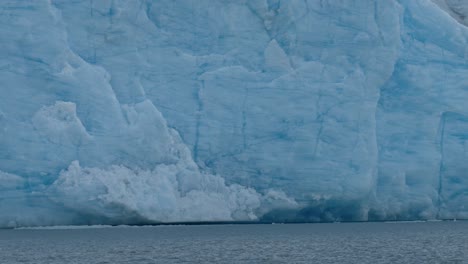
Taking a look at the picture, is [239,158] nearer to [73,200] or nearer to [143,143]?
[143,143]

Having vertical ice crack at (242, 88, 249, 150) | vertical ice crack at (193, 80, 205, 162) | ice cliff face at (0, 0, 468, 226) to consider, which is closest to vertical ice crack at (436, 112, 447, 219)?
ice cliff face at (0, 0, 468, 226)

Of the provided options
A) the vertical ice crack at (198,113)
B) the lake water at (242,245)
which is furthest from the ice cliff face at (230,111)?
the lake water at (242,245)

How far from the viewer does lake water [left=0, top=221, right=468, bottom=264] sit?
1720cm

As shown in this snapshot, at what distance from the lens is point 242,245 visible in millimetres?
19828

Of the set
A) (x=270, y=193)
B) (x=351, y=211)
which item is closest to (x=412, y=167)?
(x=351, y=211)

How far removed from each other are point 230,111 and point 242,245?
3566 mm

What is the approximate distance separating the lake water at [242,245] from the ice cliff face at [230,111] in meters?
0.61

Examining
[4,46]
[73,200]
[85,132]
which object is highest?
[4,46]

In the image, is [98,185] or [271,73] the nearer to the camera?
[98,185]

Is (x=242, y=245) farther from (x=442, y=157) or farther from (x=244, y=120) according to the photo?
(x=442, y=157)

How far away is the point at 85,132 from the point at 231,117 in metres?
3.28

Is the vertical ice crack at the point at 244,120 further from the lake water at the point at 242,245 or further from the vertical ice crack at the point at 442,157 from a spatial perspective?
the vertical ice crack at the point at 442,157

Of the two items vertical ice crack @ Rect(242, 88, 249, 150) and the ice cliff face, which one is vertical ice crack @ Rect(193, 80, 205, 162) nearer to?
the ice cliff face

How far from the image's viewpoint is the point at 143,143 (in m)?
21.1
